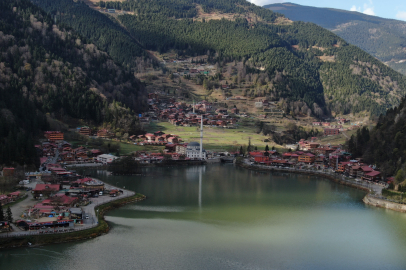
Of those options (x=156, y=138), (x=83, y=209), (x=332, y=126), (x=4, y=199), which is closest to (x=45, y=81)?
(x=156, y=138)

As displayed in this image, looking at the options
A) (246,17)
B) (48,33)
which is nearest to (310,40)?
(246,17)

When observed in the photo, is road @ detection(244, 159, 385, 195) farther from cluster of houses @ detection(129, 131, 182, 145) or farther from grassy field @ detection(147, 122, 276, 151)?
cluster of houses @ detection(129, 131, 182, 145)

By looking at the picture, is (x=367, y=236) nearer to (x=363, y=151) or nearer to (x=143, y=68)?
(x=363, y=151)

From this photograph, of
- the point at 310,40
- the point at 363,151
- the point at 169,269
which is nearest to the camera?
the point at 169,269

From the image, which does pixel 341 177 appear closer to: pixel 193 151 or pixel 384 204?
pixel 384 204

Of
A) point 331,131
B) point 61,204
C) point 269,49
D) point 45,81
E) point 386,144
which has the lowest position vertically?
point 61,204

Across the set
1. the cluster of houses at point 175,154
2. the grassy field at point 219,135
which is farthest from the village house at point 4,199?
the grassy field at point 219,135
